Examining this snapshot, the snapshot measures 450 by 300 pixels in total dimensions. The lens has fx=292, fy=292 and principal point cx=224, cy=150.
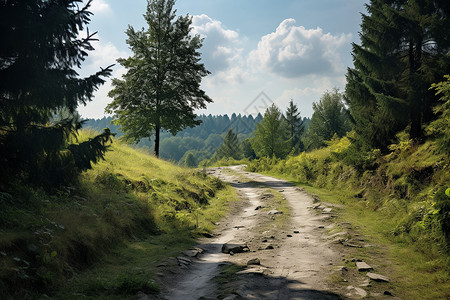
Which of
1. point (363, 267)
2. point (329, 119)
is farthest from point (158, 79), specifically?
point (329, 119)

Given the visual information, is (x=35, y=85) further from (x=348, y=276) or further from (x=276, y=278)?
(x=348, y=276)

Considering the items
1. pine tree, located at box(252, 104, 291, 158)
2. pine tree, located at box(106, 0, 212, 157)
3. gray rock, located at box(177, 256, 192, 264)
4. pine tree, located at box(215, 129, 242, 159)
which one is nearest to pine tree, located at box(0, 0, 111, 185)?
gray rock, located at box(177, 256, 192, 264)

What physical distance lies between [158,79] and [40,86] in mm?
18669

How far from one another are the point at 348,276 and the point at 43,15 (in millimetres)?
9377

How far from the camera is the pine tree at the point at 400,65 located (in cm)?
1242

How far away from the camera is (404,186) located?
1202 cm

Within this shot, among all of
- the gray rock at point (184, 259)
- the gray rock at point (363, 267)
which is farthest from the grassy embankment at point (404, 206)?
the gray rock at point (184, 259)

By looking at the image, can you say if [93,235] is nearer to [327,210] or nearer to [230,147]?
[327,210]

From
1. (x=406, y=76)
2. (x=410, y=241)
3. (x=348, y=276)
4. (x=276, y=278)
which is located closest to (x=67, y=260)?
(x=276, y=278)

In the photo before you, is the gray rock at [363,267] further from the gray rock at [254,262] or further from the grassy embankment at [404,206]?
the gray rock at [254,262]

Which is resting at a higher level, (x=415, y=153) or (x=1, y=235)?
(x=415, y=153)

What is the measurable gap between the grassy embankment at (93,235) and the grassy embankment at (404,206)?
18.9ft

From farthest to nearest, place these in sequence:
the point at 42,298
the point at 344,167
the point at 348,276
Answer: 1. the point at 344,167
2. the point at 348,276
3. the point at 42,298

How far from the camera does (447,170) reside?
10.3m
